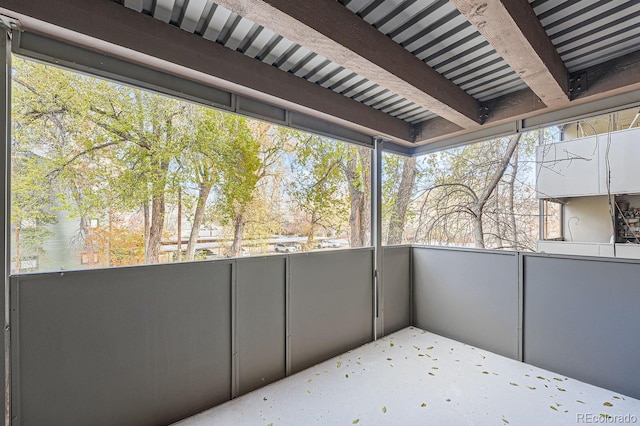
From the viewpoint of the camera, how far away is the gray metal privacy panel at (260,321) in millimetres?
2479

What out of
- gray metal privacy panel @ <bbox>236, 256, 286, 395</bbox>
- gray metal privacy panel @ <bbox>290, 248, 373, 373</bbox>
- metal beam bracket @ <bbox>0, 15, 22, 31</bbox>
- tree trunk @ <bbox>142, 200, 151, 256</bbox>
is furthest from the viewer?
tree trunk @ <bbox>142, 200, 151, 256</bbox>

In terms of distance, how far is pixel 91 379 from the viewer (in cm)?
182

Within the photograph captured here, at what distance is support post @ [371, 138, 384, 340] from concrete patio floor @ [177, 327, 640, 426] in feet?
1.86

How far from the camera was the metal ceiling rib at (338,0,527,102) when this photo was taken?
168cm

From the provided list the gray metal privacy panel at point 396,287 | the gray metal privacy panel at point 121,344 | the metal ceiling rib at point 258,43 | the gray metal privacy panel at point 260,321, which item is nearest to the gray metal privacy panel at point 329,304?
the gray metal privacy panel at point 260,321

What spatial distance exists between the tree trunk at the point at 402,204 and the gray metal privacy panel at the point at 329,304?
8.78 feet

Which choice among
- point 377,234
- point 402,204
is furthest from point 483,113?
point 402,204

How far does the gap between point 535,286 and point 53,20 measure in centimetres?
421

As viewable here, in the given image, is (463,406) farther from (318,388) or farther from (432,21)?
(432,21)

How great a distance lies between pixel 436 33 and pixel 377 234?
2252 millimetres

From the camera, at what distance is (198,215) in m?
4.13

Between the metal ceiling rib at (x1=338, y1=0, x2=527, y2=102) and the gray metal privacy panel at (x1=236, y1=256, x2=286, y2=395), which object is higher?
the metal ceiling rib at (x1=338, y1=0, x2=527, y2=102)

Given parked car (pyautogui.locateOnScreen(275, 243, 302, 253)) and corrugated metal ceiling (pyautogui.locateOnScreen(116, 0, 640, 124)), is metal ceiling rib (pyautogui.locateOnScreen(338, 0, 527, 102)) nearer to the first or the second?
corrugated metal ceiling (pyautogui.locateOnScreen(116, 0, 640, 124))

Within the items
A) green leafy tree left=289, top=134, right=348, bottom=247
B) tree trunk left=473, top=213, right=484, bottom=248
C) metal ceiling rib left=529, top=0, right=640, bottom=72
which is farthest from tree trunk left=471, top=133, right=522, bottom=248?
metal ceiling rib left=529, top=0, right=640, bottom=72
